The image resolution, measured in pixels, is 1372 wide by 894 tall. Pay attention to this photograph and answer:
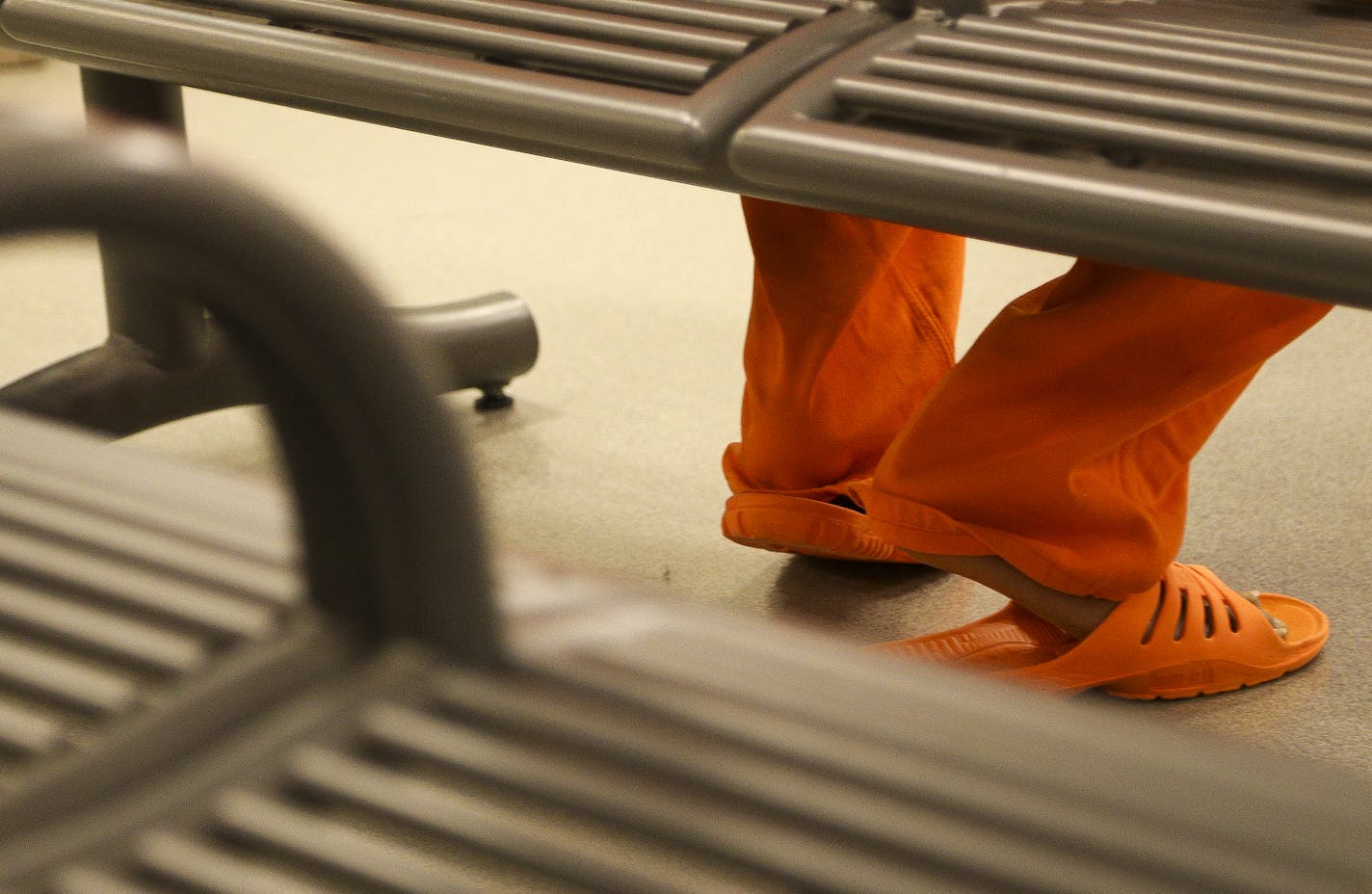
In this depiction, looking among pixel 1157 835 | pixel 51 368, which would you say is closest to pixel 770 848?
pixel 1157 835

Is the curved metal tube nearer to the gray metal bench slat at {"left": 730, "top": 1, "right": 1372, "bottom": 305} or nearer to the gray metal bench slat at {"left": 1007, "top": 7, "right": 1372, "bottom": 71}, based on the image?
the gray metal bench slat at {"left": 730, "top": 1, "right": 1372, "bottom": 305}

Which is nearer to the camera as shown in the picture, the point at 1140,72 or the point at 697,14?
the point at 1140,72

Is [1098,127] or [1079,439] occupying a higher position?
[1098,127]

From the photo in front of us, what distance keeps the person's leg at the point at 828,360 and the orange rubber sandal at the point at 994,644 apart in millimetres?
172

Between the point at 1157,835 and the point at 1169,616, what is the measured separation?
0.83 meters

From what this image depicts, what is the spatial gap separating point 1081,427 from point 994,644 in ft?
0.74

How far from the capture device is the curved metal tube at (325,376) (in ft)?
1.10

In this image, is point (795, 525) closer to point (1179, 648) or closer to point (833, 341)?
point (833, 341)

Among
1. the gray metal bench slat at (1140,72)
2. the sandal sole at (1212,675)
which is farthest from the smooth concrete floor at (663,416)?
the gray metal bench slat at (1140,72)

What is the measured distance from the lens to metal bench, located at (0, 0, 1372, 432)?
0.62m

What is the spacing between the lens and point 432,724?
440 millimetres

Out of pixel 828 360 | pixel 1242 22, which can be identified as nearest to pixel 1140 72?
pixel 1242 22

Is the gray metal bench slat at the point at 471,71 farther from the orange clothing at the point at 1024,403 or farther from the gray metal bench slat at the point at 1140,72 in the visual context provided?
the orange clothing at the point at 1024,403

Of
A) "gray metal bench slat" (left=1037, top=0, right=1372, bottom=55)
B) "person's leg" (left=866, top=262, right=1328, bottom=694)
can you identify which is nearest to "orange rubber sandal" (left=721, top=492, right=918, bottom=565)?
"person's leg" (left=866, top=262, right=1328, bottom=694)
